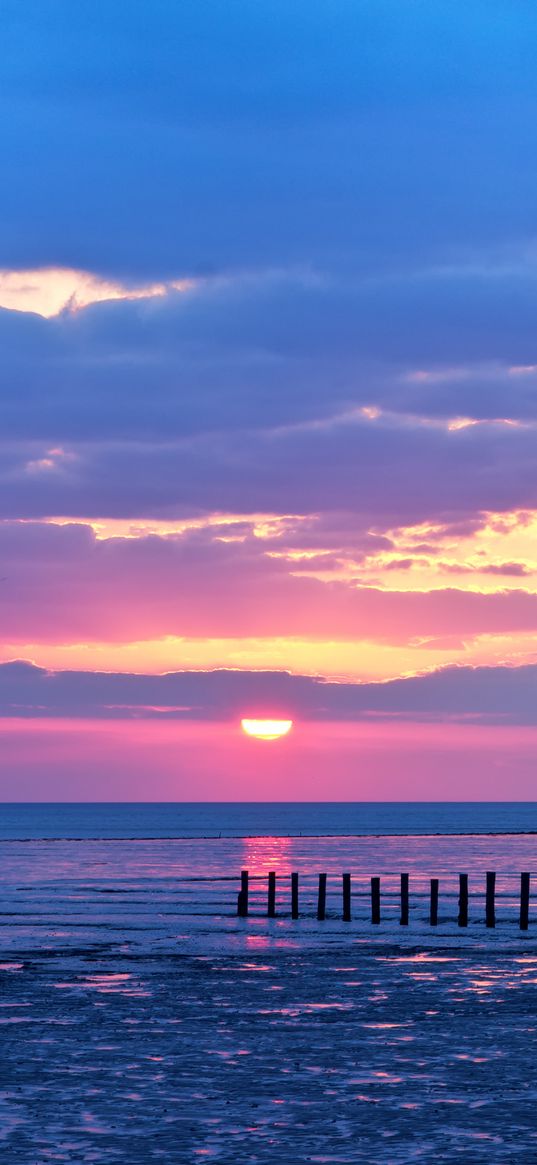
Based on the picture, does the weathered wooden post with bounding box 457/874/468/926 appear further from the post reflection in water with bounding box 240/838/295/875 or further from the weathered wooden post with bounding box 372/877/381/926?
the post reflection in water with bounding box 240/838/295/875

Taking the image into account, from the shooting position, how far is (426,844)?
14388cm

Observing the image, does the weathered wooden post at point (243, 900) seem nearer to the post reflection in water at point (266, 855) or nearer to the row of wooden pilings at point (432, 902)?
the row of wooden pilings at point (432, 902)

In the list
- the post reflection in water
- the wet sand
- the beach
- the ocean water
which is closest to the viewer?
the wet sand

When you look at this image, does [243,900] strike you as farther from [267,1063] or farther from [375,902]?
[267,1063]

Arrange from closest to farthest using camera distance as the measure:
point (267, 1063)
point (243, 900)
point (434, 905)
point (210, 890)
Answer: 1. point (267, 1063)
2. point (434, 905)
3. point (243, 900)
4. point (210, 890)

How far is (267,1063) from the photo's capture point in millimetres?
20797

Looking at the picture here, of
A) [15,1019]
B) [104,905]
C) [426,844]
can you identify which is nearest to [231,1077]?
[15,1019]

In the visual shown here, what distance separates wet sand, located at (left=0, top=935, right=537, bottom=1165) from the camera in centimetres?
1583

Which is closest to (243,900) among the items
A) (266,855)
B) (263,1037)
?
(263,1037)

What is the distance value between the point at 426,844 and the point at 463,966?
111058 millimetres

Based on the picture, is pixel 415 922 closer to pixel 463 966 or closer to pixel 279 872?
pixel 463 966

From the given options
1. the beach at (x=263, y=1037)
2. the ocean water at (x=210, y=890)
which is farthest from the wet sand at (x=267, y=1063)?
the ocean water at (x=210, y=890)

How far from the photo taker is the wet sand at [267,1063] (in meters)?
15.8

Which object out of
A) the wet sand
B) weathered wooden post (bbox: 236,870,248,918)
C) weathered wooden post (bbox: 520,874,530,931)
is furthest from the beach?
weathered wooden post (bbox: 520,874,530,931)
